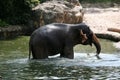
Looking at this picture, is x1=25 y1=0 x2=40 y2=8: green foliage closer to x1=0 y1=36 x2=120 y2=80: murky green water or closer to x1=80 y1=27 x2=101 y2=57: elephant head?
x1=0 y1=36 x2=120 y2=80: murky green water

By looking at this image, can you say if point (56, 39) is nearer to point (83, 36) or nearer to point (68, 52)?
point (68, 52)

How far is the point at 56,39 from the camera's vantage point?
60.5 feet

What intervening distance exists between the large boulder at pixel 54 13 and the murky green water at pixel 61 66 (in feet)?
21.8

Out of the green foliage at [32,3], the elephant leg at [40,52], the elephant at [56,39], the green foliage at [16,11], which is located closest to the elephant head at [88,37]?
the elephant at [56,39]

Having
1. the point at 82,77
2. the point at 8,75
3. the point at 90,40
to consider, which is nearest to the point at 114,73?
the point at 82,77

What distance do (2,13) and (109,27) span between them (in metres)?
6.52

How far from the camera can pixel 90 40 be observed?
19562 millimetres

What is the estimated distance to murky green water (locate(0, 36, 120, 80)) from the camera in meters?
14.7

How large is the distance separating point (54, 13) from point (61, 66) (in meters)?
12.0

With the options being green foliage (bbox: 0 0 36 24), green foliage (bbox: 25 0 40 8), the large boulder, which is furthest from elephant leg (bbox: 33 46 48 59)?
green foliage (bbox: 25 0 40 8)

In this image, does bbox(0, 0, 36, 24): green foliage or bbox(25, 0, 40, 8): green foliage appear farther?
bbox(25, 0, 40, 8): green foliage

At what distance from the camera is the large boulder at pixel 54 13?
28.3 metres

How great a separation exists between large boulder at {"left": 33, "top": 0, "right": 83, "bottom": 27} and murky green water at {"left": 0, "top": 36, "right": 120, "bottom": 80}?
6.63 metres

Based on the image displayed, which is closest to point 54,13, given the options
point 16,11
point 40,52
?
point 16,11
